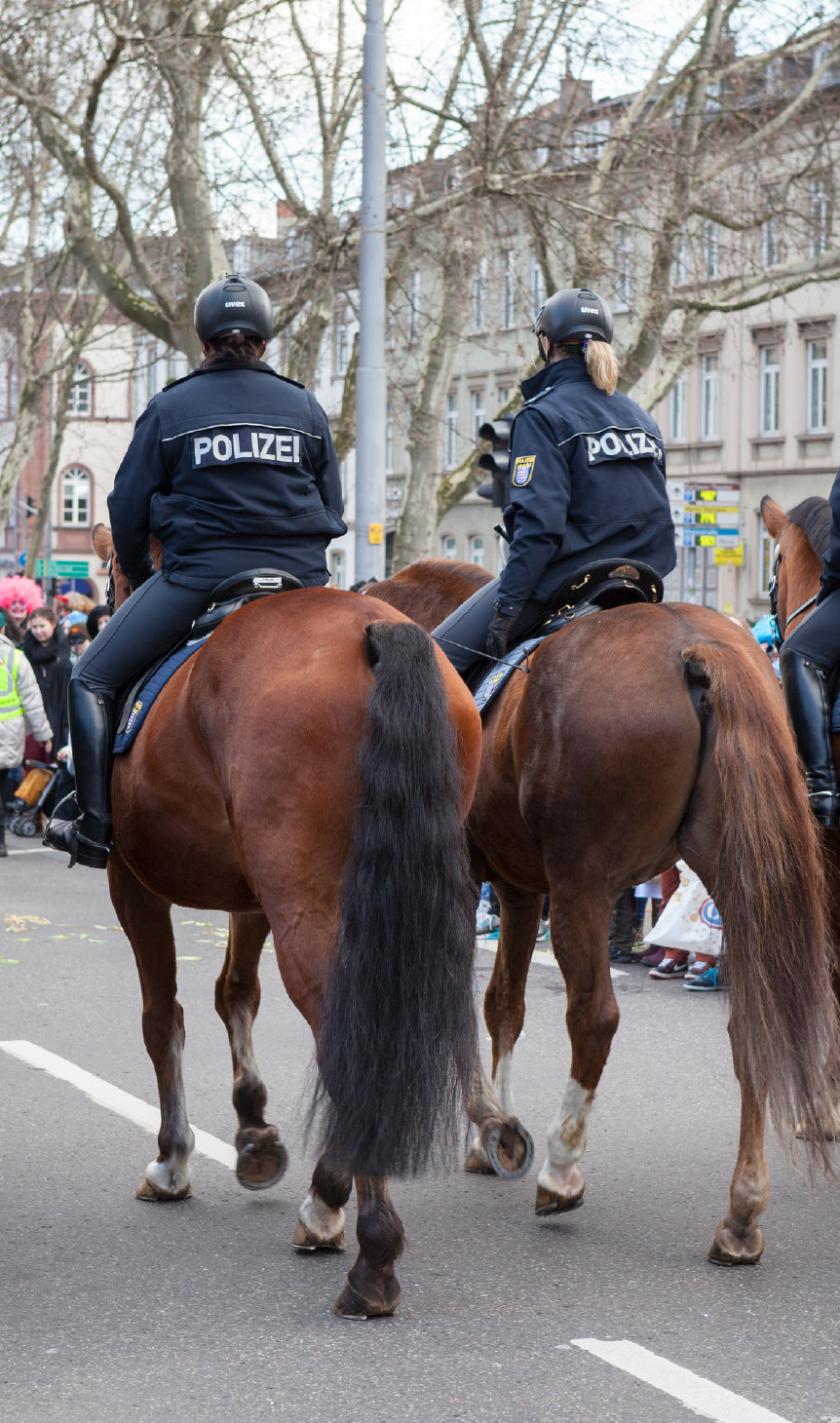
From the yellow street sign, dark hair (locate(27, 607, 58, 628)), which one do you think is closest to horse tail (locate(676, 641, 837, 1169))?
dark hair (locate(27, 607, 58, 628))

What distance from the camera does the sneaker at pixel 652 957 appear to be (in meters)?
10.1

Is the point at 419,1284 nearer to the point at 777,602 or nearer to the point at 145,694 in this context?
the point at 145,694

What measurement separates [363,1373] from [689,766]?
1.81m

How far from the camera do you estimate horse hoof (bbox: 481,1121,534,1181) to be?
554 cm

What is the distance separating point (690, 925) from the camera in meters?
9.42

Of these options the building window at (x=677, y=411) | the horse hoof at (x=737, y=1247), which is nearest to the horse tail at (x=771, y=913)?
the horse hoof at (x=737, y=1247)

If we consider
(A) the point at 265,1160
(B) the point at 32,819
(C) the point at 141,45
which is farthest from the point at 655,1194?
(C) the point at 141,45

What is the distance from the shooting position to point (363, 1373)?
3.87 metres

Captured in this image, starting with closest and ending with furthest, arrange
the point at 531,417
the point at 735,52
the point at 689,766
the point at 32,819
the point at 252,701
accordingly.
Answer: the point at 252,701, the point at 689,766, the point at 531,417, the point at 32,819, the point at 735,52

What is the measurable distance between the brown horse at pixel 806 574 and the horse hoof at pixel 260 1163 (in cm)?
187

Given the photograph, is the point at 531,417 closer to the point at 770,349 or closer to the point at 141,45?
the point at 141,45

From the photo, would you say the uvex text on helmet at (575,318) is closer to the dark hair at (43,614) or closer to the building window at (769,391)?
the dark hair at (43,614)

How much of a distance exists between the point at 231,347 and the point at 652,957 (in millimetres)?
5925

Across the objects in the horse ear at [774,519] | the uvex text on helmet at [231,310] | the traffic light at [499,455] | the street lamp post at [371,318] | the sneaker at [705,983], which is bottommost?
the sneaker at [705,983]
